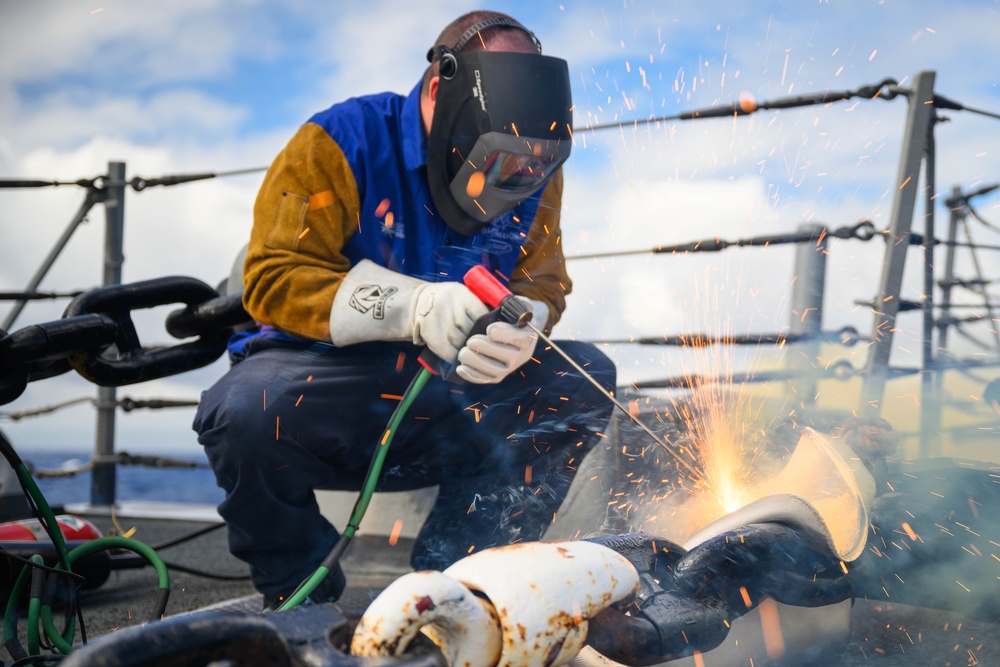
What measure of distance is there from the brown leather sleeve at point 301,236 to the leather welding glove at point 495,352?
0.31 meters

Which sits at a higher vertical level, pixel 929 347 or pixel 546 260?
pixel 546 260

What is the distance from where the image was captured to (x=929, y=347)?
2.50m

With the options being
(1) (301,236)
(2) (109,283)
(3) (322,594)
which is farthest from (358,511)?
(2) (109,283)

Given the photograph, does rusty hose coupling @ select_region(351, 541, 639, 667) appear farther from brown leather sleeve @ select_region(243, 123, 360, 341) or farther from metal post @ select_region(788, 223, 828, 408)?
metal post @ select_region(788, 223, 828, 408)

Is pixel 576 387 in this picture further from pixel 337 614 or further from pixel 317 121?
pixel 337 614

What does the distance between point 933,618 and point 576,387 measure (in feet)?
2.77

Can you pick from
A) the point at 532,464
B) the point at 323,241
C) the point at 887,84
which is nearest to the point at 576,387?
the point at 532,464

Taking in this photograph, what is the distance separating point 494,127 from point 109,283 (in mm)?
2391

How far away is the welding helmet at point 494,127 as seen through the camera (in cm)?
157

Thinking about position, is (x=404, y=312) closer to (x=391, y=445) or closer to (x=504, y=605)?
(x=391, y=445)

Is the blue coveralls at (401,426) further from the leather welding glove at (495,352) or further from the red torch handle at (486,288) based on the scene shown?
the red torch handle at (486,288)

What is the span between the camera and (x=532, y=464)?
5.98 ft

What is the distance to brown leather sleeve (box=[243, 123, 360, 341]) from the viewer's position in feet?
5.22

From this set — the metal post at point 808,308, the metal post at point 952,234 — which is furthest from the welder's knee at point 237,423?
the metal post at point 952,234
